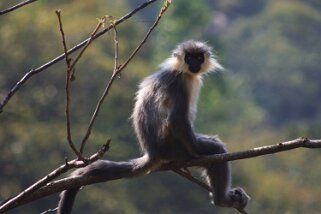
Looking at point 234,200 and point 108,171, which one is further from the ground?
point 234,200

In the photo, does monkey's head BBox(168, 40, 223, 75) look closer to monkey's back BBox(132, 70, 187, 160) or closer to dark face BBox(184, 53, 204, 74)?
dark face BBox(184, 53, 204, 74)

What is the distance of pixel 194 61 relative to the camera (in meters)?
8.26

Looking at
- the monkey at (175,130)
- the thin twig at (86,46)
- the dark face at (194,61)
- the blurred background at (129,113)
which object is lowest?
the thin twig at (86,46)

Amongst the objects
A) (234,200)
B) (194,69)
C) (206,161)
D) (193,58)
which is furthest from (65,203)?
(193,58)

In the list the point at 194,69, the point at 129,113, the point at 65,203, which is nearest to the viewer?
the point at 65,203

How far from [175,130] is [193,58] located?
0.89m

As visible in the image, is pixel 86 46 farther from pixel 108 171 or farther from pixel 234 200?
pixel 234 200

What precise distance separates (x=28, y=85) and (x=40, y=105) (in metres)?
1.35

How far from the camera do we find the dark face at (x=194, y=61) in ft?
26.9

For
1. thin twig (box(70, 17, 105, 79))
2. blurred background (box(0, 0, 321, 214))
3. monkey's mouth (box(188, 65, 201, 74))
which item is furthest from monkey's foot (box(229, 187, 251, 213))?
blurred background (box(0, 0, 321, 214))

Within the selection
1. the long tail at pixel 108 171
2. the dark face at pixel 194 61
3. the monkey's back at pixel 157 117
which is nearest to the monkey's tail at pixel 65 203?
the long tail at pixel 108 171

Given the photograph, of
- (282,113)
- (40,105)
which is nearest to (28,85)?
(40,105)

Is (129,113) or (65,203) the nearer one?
(65,203)

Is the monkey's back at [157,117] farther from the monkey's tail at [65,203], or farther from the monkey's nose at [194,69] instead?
the monkey's tail at [65,203]
